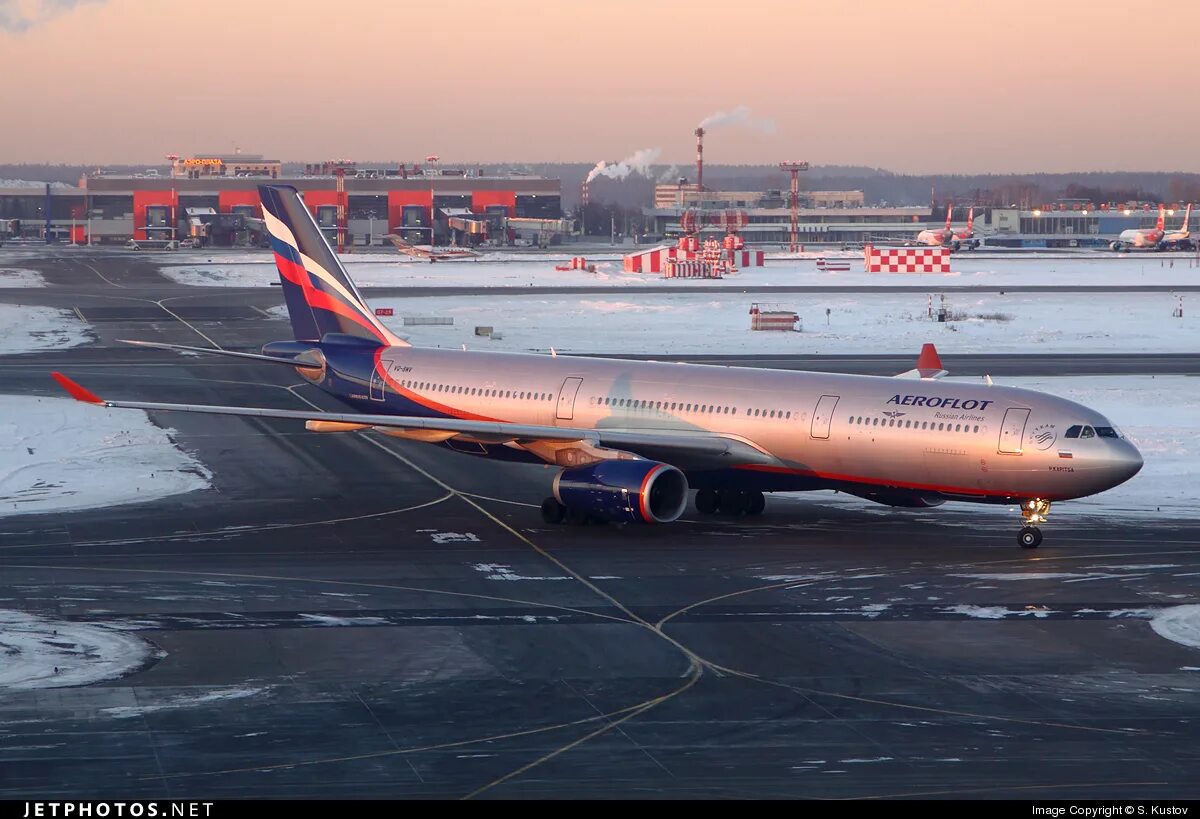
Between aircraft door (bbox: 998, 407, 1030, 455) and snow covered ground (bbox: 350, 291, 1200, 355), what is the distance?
42.6 m

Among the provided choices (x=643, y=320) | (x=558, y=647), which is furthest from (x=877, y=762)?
(x=643, y=320)

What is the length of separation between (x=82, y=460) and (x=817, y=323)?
55.7 metres

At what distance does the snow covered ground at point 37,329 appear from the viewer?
8138cm

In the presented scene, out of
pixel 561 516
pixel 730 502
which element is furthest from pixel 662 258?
pixel 561 516

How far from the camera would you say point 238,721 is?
869 inches

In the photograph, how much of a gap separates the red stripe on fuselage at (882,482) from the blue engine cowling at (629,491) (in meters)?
2.25

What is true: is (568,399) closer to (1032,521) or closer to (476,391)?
(476,391)

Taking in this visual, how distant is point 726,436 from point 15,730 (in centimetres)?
2114

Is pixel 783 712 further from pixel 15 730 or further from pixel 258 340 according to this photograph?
pixel 258 340

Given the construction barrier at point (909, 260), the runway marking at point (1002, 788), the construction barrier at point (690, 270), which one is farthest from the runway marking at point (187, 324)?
the construction barrier at point (909, 260)

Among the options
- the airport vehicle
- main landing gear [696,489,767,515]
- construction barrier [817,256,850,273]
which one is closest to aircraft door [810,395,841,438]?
main landing gear [696,489,767,515]

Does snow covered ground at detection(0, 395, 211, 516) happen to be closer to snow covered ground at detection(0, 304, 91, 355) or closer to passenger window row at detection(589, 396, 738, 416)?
passenger window row at detection(589, 396, 738, 416)

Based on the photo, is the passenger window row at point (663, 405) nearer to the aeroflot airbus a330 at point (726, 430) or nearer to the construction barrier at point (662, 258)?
the aeroflot airbus a330 at point (726, 430)

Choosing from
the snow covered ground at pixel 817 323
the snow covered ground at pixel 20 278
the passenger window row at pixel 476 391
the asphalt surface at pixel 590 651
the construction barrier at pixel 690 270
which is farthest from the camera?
the construction barrier at pixel 690 270
